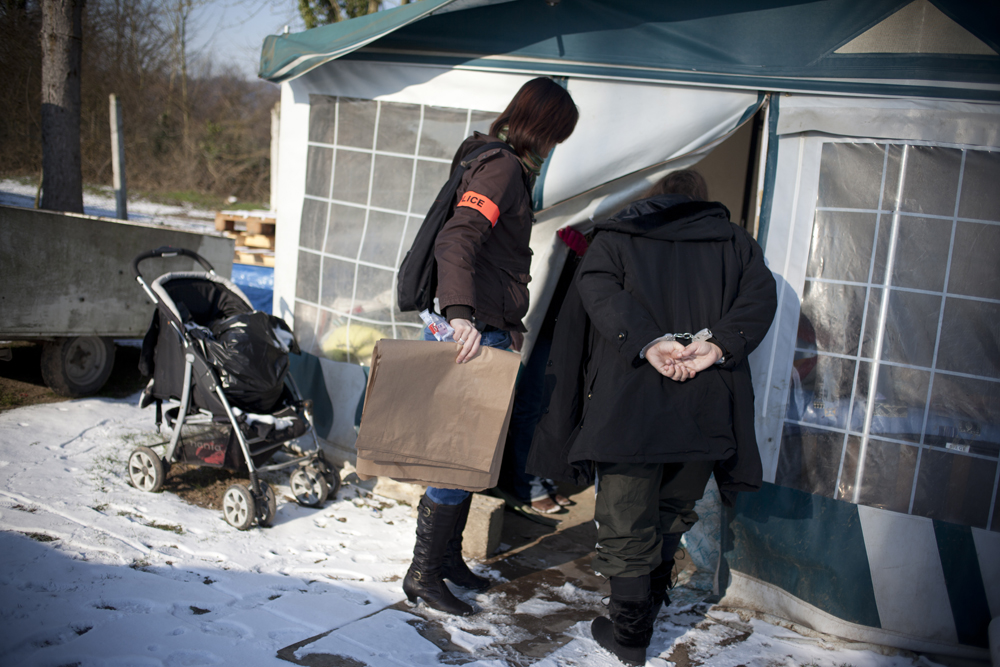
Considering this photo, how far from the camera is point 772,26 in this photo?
287 cm

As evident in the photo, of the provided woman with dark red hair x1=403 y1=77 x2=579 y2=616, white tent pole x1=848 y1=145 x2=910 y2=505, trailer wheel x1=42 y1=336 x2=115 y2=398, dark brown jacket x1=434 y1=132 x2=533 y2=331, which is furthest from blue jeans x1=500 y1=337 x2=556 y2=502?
trailer wheel x1=42 y1=336 x2=115 y2=398

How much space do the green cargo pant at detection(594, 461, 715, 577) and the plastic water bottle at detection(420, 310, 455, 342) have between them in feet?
2.34

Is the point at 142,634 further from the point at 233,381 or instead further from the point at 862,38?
the point at 862,38

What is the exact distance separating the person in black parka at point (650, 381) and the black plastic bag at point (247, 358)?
1655mm

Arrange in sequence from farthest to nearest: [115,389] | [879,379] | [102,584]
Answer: [115,389] → [879,379] → [102,584]

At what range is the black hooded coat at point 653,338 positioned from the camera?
202cm

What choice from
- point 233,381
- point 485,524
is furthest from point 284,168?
point 485,524

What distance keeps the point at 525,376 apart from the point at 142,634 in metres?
2.25

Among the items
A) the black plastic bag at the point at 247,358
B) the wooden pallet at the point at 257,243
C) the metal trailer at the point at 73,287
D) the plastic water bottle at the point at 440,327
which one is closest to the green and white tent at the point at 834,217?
the plastic water bottle at the point at 440,327

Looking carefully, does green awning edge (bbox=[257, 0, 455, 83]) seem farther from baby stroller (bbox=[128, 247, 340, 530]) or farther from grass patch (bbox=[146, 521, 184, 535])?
grass patch (bbox=[146, 521, 184, 535])

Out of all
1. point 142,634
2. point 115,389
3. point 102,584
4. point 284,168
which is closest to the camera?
point 142,634

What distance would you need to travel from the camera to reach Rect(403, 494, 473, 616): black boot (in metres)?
2.39

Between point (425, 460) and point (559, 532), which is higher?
point (425, 460)

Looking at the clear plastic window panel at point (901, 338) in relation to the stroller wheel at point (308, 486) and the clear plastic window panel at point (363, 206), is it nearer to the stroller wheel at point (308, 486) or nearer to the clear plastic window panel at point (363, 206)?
the clear plastic window panel at point (363, 206)
